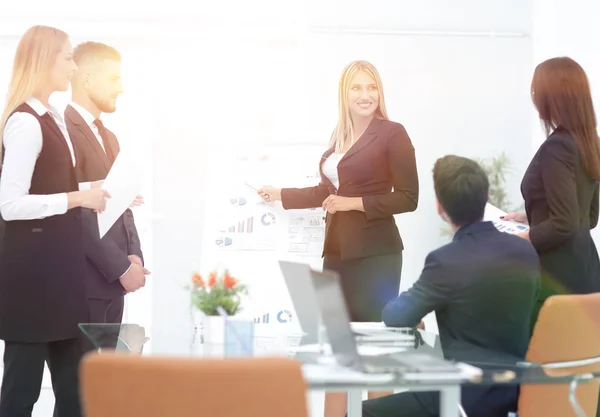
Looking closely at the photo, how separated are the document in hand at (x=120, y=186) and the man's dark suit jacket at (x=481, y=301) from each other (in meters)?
1.33

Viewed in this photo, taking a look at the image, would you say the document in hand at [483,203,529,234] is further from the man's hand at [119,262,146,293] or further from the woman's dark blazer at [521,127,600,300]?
the man's hand at [119,262,146,293]

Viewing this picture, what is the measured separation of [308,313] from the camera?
257 cm

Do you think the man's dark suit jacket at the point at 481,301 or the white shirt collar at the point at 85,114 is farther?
the white shirt collar at the point at 85,114

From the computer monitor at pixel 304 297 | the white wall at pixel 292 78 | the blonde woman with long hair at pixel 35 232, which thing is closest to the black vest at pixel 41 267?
the blonde woman with long hair at pixel 35 232

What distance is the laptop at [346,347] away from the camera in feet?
6.69

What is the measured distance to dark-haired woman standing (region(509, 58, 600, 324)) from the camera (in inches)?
125

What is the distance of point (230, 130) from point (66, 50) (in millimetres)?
2556

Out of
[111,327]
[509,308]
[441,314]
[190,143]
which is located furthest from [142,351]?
[190,143]

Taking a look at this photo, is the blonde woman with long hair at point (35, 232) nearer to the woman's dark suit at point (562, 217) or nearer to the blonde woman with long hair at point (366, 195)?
the blonde woman with long hair at point (366, 195)

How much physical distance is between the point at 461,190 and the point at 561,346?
56cm

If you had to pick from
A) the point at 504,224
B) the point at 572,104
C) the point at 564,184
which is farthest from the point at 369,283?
the point at 572,104

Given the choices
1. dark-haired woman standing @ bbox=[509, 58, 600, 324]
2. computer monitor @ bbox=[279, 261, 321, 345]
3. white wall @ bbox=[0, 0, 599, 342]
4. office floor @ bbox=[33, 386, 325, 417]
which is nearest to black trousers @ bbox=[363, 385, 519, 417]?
computer monitor @ bbox=[279, 261, 321, 345]

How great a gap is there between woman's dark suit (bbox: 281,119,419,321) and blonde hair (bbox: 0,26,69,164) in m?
1.42

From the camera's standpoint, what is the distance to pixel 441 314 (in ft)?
8.51
